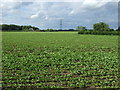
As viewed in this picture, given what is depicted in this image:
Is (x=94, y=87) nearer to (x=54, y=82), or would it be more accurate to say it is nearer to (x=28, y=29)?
(x=54, y=82)

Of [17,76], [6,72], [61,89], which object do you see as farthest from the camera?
[6,72]

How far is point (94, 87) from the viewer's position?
536 cm

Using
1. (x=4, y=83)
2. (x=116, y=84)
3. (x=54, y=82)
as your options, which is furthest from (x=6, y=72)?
(x=116, y=84)

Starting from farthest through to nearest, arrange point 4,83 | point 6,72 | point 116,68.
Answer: point 116,68, point 6,72, point 4,83

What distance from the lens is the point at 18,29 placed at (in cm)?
9875

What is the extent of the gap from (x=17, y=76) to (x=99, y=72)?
390 cm

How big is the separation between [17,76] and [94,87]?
3.36 m

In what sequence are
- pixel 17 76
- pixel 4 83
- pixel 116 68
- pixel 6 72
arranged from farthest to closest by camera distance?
pixel 116 68
pixel 6 72
pixel 17 76
pixel 4 83

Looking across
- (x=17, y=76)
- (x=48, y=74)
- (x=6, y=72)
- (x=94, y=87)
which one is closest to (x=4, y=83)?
(x=17, y=76)

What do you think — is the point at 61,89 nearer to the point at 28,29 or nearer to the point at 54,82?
the point at 54,82

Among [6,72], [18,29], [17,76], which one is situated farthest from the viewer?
[18,29]

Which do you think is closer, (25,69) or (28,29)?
(25,69)

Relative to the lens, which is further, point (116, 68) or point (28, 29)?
point (28, 29)

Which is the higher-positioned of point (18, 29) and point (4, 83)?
point (18, 29)
